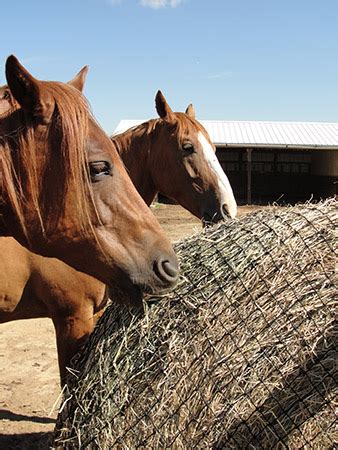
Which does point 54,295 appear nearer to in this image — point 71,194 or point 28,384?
point 71,194

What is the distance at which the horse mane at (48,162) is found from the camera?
198 centimetres

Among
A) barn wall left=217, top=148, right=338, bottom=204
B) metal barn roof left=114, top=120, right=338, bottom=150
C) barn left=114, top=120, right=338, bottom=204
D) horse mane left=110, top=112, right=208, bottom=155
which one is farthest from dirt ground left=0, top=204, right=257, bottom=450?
barn wall left=217, top=148, right=338, bottom=204

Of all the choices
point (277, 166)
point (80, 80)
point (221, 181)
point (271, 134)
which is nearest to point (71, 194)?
point (80, 80)

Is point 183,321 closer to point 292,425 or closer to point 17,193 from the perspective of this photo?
point 292,425

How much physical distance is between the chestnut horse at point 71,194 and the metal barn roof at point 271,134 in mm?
16937

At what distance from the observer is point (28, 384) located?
4.52m

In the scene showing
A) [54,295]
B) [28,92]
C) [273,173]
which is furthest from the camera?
[273,173]

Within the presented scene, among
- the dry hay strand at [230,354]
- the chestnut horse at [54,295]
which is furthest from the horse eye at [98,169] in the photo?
the chestnut horse at [54,295]

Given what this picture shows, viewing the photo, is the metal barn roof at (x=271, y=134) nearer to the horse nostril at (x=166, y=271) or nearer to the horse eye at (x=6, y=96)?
the horse eye at (x=6, y=96)

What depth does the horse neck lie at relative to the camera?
14.1ft

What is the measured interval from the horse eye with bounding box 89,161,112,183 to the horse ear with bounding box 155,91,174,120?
2.47m

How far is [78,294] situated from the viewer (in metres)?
3.27

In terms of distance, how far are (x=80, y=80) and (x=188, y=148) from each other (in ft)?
6.21

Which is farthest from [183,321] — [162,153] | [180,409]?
[162,153]
